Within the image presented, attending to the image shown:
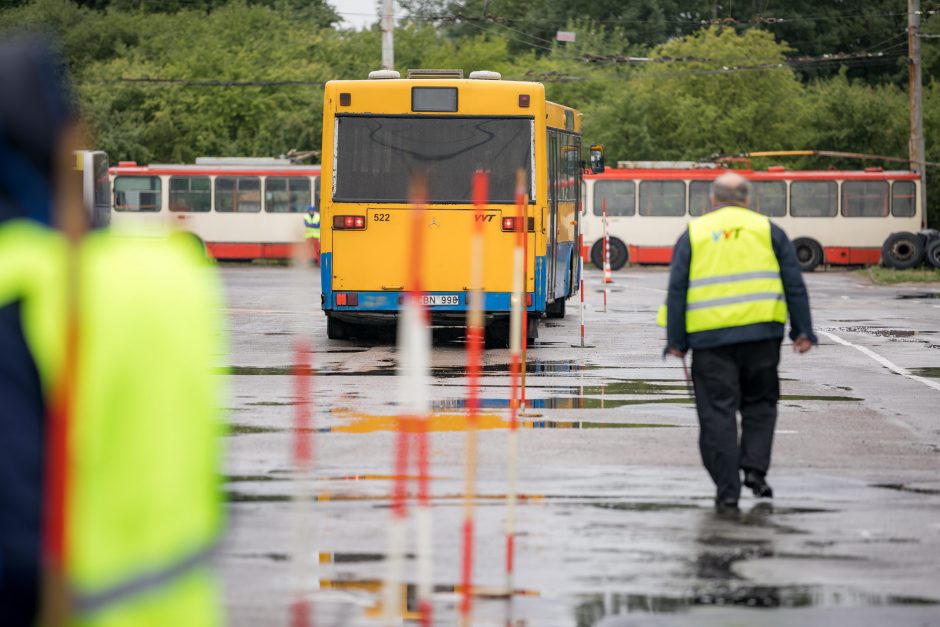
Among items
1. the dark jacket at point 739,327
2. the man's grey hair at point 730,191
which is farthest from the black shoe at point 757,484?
the man's grey hair at point 730,191

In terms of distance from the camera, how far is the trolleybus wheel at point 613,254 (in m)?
50.8

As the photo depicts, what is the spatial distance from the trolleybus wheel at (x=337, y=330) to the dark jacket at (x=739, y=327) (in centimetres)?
1280

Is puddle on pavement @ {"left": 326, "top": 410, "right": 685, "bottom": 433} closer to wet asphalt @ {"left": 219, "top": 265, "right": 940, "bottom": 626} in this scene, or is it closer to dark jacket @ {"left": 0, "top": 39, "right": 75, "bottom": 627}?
wet asphalt @ {"left": 219, "top": 265, "right": 940, "bottom": 626}

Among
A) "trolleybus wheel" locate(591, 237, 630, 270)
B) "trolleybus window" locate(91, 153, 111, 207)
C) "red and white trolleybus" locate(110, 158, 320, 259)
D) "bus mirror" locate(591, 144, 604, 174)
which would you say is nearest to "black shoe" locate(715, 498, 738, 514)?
"bus mirror" locate(591, 144, 604, 174)

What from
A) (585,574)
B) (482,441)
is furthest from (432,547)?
(482,441)

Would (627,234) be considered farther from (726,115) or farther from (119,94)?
(119,94)

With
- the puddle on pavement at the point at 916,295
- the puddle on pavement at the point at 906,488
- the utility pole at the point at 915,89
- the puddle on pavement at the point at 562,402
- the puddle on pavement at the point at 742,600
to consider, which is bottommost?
the puddle on pavement at the point at 916,295

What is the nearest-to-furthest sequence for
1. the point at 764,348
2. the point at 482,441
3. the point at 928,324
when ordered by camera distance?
the point at 764,348 < the point at 482,441 < the point at 928,324

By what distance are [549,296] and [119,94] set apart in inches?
1696

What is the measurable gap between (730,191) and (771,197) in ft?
142

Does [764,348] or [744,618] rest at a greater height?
[764,348]

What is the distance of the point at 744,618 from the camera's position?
706 centimetres

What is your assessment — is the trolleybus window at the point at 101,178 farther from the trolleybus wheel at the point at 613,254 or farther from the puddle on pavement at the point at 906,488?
the puddle on pavement at the point at 906,488

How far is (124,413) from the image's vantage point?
2.43 metres
